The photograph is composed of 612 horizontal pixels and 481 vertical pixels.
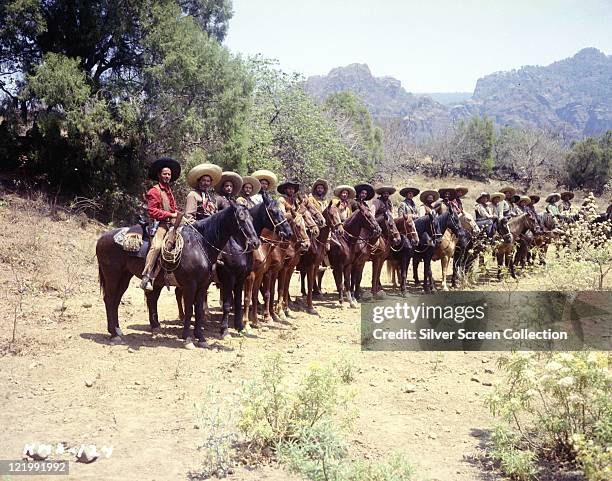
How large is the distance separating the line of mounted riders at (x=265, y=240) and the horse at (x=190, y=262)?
0.05ft

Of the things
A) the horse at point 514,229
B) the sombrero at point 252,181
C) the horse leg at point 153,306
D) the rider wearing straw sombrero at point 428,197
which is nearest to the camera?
the horse leg at point 153,306

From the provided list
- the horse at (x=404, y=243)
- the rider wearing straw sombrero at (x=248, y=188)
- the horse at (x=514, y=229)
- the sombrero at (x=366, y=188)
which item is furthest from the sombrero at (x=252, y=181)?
the horse at (x=514, y=229)

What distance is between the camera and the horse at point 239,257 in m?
9.00

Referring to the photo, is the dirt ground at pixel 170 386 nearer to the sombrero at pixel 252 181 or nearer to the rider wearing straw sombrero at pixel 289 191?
the rider wearing straw sombrero at pixel 289 191

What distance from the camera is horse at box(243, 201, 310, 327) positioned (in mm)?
9891

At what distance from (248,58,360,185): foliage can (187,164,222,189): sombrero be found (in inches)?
490

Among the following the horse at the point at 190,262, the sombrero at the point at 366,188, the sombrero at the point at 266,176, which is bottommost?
the horse at the point at 190,262

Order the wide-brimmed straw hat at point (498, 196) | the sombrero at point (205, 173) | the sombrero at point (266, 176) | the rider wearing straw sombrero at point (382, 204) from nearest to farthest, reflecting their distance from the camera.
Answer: the sombrero at point (205, 173)
the sombrero at point (266, 176)
the rider wearing straw sombrero at point (382, 204)
the wide-brimmed straw hat at point (498, 196)

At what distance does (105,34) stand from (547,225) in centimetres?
1595

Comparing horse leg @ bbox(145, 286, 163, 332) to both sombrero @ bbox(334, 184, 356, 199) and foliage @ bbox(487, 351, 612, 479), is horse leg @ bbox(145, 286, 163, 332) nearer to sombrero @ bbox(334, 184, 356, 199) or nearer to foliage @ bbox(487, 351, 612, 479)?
sombrero @ bbox(334, 184, 356, 199)

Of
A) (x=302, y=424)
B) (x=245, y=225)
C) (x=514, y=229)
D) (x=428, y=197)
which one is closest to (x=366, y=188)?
(x=428, y=197)

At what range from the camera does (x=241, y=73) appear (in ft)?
62.8
